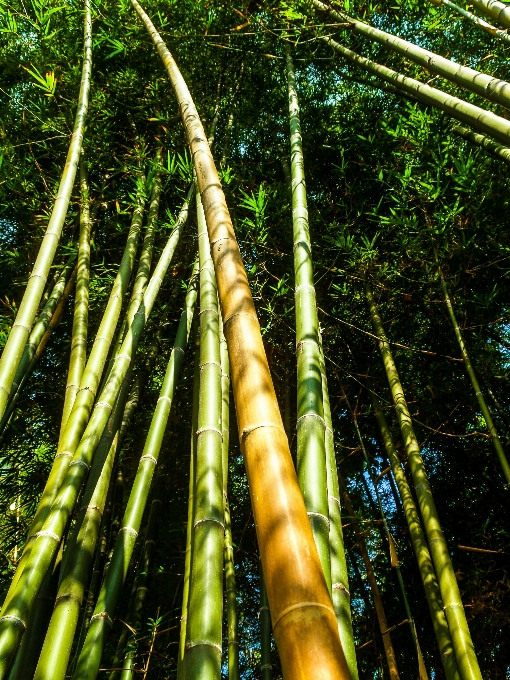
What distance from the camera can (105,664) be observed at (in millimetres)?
2578

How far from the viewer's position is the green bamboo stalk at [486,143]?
214 centimetres

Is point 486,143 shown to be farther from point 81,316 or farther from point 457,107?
point 81,316

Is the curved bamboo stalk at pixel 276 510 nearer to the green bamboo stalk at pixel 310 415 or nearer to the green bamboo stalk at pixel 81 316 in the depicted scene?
the green bamboo stalk at pixel 310 415

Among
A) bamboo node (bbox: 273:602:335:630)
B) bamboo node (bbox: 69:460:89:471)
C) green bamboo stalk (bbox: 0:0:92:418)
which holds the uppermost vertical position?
green bamboo stalk (bbox: 0:0:92:418)

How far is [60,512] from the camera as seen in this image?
1.50 m

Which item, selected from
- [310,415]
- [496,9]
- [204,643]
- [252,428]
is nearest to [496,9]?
[496,9]

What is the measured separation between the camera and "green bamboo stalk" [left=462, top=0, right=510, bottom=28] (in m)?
1.60

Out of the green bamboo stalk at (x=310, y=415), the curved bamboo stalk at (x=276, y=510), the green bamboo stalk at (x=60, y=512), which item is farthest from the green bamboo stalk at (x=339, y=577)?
the green bamboo stalk at (x=60, y=512)

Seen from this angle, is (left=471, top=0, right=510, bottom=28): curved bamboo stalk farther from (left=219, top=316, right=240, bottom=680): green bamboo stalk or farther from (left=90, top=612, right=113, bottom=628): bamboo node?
(left=90, top=612, right=113, bottom=628): bamboo node

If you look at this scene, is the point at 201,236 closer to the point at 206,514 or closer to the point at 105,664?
the point at 206,514

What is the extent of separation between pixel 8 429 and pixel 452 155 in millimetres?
3124

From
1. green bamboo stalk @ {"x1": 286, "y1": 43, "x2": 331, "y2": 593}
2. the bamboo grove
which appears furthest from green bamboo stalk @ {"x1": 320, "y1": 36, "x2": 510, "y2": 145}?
green bamboo stalk @ {"x1": 286, "y1": 43, "x2": 331, "y2": 593}

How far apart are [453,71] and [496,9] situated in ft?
0.68

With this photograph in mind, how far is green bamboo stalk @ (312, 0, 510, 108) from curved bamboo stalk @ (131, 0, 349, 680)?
97 cm
